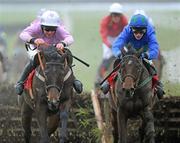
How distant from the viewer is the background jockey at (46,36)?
13.7m

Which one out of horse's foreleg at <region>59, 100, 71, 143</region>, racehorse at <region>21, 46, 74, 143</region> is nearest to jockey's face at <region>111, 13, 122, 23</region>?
racehorse at <region>21, 46, 74, 143</region>

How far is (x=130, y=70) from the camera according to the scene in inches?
507

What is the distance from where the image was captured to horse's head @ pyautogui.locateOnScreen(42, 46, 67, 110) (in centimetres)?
1255

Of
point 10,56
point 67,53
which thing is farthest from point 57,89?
point 10,56

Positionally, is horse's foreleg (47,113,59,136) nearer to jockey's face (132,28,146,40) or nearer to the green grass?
jockey's face (132,28,146,40)

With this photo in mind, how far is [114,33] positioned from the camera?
19375 millimetres

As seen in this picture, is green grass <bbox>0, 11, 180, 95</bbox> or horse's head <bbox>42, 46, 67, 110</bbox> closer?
horse's head <bbox>42, 46, 67, 110</bbox>

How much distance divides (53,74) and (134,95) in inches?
55.0

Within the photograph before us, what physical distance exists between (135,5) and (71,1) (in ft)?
8.38

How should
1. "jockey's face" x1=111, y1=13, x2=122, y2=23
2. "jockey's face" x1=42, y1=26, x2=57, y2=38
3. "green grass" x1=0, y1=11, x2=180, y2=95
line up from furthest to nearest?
1. "green grass" x1=0, y1=11, x2=180, y2=95
2. "jockey's face" x1=111, y1=13, x2=122, y2=23
3. "jockey's face" x1=42, y1=26, x2=57, y2=38

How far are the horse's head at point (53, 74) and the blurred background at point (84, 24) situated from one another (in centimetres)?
620

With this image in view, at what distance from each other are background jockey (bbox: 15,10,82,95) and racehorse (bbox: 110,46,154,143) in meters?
0.75

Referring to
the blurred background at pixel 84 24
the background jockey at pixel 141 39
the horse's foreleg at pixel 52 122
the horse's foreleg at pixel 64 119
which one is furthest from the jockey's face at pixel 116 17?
the horse's foreleg at pixel 64 119

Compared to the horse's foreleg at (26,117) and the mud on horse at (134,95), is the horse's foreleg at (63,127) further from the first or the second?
the horse's foreleg at (26,117)
